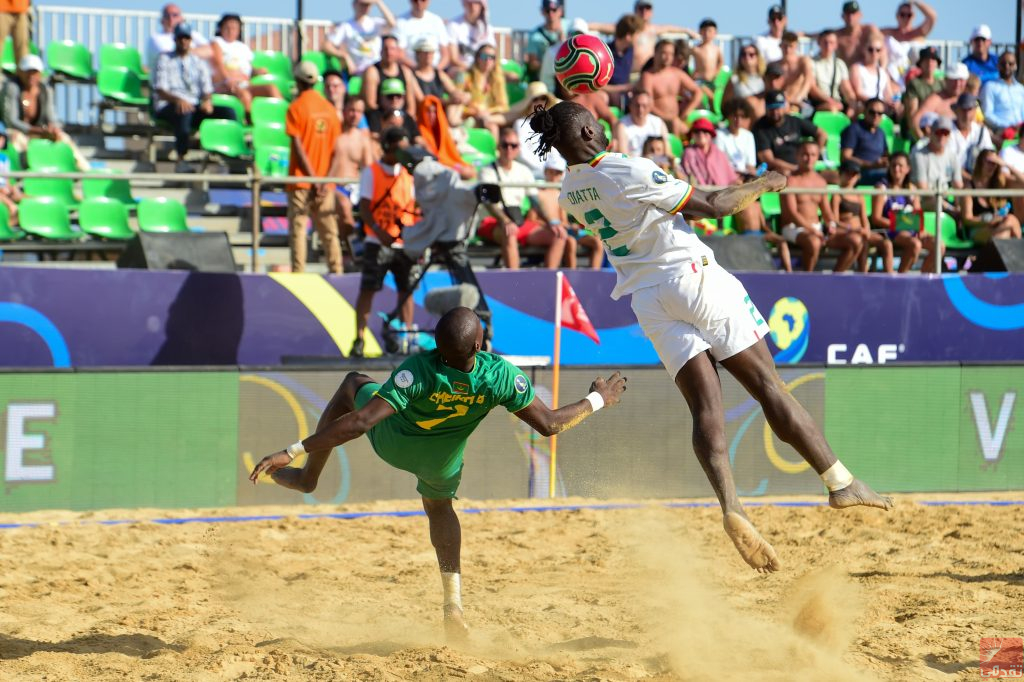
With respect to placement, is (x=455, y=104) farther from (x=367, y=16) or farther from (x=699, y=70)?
(x=699, y=70)

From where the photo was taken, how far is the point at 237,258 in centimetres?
1294

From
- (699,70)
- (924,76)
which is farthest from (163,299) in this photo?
(924,76)

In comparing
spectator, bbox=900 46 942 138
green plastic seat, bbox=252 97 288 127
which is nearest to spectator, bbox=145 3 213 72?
green plastic seat, bbox=252 97 288 127

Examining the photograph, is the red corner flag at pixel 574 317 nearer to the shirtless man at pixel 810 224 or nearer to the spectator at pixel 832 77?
the shirtless man at pixel 810 224

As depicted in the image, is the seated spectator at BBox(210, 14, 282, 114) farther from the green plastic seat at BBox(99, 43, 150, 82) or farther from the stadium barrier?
the stadium barrier

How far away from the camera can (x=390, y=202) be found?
11156mm

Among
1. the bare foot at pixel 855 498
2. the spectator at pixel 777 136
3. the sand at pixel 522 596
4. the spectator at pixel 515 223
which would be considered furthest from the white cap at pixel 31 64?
the bare foot at pixel 855 498

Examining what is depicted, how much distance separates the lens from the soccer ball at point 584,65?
627cm

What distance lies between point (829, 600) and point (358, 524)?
13.3 ft

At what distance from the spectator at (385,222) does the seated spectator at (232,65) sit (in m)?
3.76

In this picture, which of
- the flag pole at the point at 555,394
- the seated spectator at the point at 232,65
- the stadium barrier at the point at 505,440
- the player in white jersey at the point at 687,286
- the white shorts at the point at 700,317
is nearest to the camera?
the player in white jersey at the point at 687,286

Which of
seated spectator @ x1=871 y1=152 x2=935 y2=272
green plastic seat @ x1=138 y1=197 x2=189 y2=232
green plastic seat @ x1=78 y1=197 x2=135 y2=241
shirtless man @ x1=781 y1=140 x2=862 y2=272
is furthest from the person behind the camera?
seated spectator @ x1=871 y1=152 x2=935 y2=272

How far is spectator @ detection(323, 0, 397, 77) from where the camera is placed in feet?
48.3

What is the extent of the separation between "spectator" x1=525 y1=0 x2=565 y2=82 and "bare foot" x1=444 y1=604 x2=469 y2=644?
1020 cm
